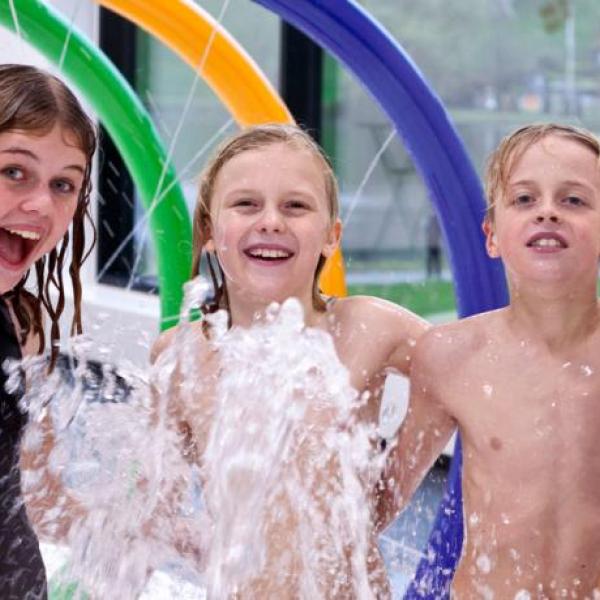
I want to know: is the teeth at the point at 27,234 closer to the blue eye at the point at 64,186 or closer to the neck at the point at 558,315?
the blue eye at the point at 64,186

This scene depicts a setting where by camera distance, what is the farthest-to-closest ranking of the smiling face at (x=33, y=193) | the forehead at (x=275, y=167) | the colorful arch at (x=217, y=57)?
the colorful arch at (x=217, y=57), the forehead at (x=275, y=167), the smiling face at (x=33, y=193)

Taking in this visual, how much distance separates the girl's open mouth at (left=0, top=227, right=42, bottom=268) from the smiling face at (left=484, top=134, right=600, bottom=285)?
69 cm

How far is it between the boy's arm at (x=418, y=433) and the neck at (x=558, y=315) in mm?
152

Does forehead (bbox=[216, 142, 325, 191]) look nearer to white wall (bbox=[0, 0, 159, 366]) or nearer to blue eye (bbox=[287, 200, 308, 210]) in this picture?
blue eye (bbox=[287, 200, 308, 210])

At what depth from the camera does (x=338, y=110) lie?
598cm

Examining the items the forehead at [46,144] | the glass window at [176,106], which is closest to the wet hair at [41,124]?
the forehead at [46,144]

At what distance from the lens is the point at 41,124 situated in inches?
69.6

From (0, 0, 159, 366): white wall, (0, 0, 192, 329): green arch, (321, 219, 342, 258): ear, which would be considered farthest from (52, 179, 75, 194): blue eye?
(0, 0, 159, 366): white wall

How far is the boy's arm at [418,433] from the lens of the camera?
193 cm

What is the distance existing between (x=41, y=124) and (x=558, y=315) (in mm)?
810

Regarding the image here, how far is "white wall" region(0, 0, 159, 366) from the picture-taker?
19.1ft

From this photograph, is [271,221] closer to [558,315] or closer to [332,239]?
[332,239]

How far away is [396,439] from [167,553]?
0.42 metres

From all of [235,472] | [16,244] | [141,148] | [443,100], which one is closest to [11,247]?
[16,244]
